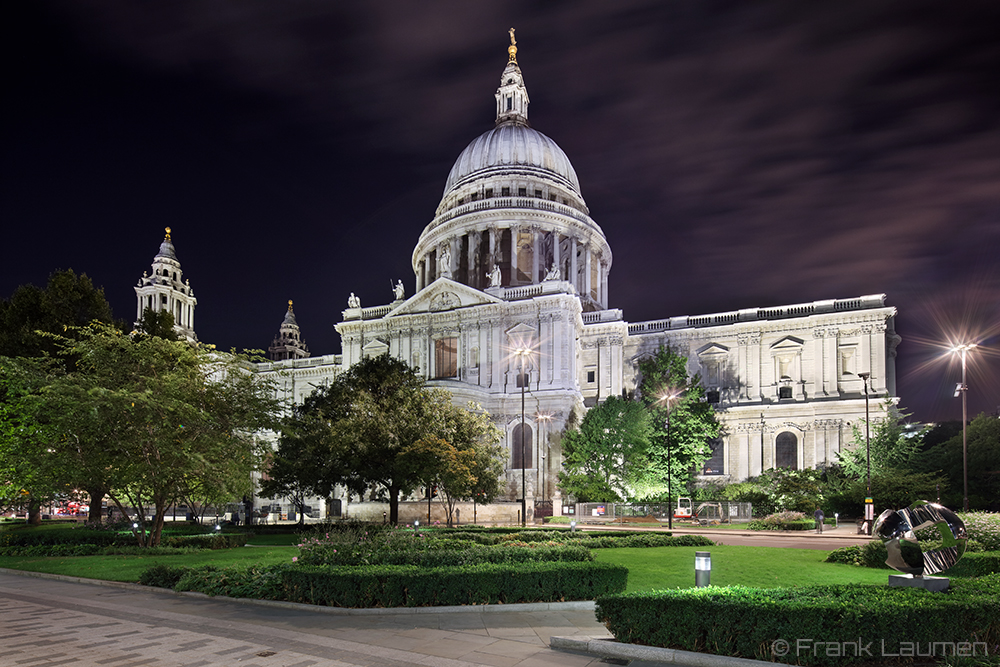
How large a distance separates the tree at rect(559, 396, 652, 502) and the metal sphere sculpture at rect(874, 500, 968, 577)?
1716 inches

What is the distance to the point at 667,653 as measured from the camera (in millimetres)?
10523

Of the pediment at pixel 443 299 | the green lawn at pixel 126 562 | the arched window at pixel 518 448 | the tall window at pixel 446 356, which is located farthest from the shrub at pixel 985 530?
the tall window at pixel 446 356

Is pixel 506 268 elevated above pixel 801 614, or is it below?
above

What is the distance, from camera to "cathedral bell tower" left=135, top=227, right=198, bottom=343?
9244cm

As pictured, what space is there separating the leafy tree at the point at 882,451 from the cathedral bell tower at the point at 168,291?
76.8m

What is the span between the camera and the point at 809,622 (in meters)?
9.88

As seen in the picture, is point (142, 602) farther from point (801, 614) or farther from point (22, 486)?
point (22, 486)

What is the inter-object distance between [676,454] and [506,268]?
115 ft

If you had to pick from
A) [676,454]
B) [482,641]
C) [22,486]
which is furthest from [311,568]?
[676,454]

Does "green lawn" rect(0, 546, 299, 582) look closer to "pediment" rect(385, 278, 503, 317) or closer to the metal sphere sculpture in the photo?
the metal sphere sculpture

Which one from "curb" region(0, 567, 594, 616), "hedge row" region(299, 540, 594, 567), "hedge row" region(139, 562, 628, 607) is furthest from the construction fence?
"curb" region(0, 567, 594, 616)

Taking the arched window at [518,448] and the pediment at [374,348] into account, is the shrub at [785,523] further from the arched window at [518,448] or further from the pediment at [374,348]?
the pediment at [374,348]

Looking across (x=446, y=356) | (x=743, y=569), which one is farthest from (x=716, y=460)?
(x=743, y=569)

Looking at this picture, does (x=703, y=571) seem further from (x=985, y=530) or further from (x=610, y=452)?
(x=610, y=452)
